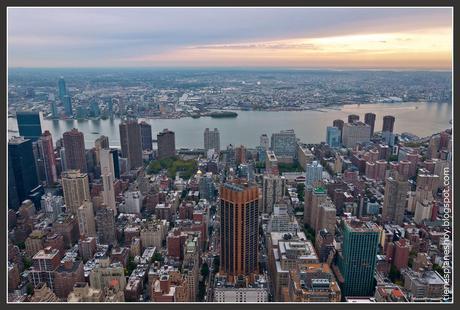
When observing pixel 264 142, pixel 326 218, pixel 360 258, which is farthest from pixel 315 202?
pixel 264 142

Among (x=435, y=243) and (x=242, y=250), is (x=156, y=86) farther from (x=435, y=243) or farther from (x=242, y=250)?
(x=435, y=243)

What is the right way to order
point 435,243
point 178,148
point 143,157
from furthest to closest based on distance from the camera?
1. point 178,148
2. point 143,157
3. point 435,243

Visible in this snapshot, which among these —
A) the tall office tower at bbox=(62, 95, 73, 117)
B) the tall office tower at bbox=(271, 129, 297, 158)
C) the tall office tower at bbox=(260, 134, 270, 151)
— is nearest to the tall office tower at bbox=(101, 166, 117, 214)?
the tall office tower at bbox=(62, 95, 73, 117)

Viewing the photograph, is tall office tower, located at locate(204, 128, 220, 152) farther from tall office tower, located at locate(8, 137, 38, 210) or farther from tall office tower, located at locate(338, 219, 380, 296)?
tall office tower, located at locate(338, 219, 380, 296)

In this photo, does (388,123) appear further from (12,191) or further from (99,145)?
(12,191)

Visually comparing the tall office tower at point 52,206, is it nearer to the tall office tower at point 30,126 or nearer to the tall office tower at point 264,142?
the tall office tower at point 30,126

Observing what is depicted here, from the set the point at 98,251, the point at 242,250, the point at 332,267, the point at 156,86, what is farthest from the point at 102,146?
the point at 332,267
